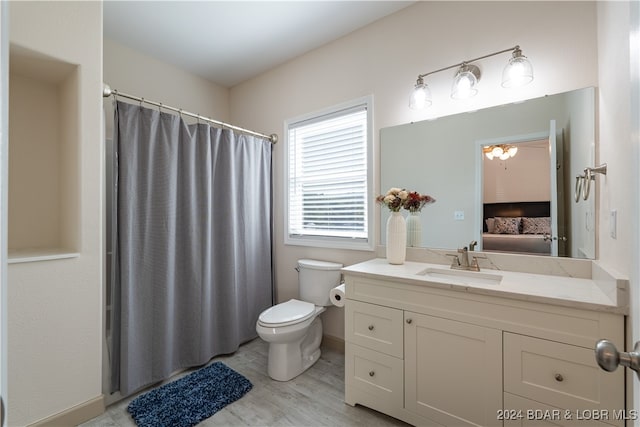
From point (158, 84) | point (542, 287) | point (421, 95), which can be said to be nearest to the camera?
point (542, 287)

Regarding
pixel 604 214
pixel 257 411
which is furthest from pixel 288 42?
pixel 257 411

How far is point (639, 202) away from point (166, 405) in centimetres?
231

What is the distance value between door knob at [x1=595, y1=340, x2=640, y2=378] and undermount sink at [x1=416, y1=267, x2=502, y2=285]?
3.19ft

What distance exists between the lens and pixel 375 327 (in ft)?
5.32

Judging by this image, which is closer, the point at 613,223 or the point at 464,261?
the point at 613,223

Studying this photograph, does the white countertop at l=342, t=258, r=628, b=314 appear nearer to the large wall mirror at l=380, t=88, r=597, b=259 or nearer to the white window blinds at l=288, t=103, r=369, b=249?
the large wall mirror at l=380, t=88, r=597, b=259

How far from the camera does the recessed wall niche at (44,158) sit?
1.64m

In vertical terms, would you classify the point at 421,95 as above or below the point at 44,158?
above

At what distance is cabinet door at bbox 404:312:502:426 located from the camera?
1.27m

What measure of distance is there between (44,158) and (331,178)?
6.58 feet

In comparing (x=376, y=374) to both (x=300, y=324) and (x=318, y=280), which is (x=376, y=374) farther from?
(x=318, y=280)

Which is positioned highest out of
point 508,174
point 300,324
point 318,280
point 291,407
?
point 508,174

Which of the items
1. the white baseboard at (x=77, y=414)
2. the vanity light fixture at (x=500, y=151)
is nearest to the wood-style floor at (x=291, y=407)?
the white baseboard at (x=77, y=414)

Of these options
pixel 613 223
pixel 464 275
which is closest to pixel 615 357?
pixel 613 223
